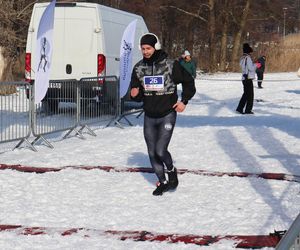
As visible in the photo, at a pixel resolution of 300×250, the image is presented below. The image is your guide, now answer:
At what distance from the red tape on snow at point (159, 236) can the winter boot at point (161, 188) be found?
1.44 meters

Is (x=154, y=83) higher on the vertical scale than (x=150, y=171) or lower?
higher

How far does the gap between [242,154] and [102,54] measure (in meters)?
5.54

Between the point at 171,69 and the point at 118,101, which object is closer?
the point at 171,69

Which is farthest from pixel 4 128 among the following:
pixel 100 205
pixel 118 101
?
pixel 100 205

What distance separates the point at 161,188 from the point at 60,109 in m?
5.38

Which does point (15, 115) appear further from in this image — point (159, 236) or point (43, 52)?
point (159, 236)

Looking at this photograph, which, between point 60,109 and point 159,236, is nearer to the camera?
point 159,236

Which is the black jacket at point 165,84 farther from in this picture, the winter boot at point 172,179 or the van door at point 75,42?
the van door at point 75,42

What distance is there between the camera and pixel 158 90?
685 cm

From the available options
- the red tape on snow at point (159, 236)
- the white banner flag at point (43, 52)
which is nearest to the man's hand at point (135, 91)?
the red tape on snow at point (159, 236)

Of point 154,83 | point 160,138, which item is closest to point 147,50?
point 154,83

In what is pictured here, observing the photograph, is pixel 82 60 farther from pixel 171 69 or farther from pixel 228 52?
pixel 228 52

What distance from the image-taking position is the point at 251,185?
745 cm

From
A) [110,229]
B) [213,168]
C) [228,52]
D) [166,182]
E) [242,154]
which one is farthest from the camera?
[228,52]
